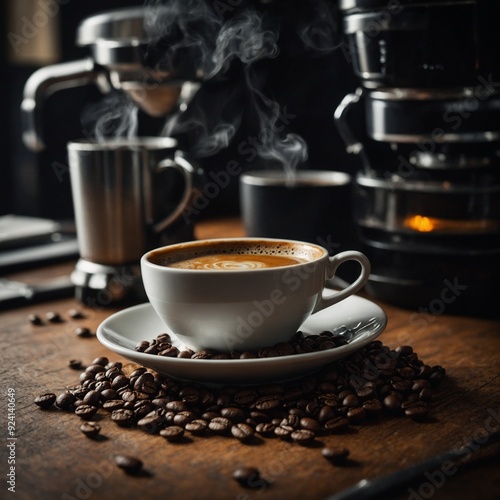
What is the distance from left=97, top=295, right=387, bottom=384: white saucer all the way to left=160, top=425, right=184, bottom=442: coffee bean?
0.06 m

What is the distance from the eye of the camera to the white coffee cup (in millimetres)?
823

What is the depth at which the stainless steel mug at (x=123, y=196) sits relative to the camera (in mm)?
1213

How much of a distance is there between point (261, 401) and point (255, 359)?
51 millimetres

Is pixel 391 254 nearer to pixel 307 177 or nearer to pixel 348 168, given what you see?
pixel 307 177

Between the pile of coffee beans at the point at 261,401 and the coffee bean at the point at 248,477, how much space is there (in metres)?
0.08

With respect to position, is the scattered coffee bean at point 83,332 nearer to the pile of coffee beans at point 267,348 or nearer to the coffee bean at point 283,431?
the pile of coffee beans at point 267,348

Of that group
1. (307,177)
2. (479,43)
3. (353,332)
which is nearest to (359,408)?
(353,332)

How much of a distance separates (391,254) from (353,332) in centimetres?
28

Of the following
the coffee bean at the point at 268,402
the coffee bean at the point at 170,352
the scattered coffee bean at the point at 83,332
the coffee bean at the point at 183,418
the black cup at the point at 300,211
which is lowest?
the scattered coffee bean at the point at 83,332

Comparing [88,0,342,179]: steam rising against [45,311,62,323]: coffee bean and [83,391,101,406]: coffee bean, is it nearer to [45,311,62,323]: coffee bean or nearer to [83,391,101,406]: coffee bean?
[45,311,62,323]: coffee bean

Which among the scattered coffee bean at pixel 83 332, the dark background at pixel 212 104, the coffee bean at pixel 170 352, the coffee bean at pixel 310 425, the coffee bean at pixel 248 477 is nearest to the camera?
the coffee bean at pixel 248 477

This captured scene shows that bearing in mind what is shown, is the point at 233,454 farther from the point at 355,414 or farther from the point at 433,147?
the point at 433,147

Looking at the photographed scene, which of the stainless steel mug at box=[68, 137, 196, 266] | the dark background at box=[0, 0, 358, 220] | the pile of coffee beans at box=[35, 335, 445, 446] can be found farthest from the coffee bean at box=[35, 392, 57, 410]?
the dark background at box=[0, 0, 358, 220]

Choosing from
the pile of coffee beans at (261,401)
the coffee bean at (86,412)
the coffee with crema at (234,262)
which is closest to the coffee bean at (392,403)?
the pile of coffee beans at (261,401)
